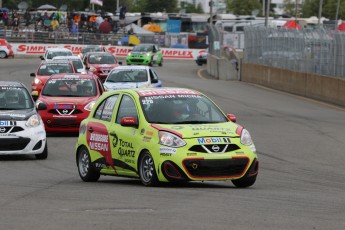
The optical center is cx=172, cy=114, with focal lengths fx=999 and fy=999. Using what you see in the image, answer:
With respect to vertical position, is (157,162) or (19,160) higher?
(157,162)

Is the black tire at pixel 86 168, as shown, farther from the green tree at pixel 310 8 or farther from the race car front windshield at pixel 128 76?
the green tree at pixel 310 8

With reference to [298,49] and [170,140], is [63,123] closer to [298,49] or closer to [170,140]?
[170,140]

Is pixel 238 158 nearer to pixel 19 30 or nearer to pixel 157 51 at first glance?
pixel 157 51

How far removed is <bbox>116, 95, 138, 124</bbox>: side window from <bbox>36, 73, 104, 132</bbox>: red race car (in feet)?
28.8

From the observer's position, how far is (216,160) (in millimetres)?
12359

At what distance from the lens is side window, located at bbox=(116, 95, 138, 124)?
13.4m

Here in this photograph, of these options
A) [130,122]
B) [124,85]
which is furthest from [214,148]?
[124,85]

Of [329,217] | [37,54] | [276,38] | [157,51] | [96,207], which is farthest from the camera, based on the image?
[37,54]

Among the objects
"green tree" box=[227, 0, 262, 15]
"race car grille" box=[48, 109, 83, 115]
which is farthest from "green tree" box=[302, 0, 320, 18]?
"race car grille" box=[48, 109, 83, 115]

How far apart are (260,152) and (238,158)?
731cm

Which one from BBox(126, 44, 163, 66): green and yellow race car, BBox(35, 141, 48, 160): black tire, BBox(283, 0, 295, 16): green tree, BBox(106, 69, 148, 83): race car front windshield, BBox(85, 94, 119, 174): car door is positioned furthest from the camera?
BBox(283, 0, 295, 16): green tree

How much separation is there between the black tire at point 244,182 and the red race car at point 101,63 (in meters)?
31.8

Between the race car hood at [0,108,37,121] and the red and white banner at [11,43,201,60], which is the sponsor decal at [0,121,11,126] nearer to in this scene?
the race car hood at [0,108,37,121]

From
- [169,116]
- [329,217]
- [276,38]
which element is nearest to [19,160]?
[169,116]
